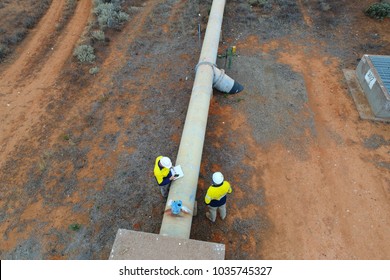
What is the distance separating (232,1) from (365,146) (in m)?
12.4

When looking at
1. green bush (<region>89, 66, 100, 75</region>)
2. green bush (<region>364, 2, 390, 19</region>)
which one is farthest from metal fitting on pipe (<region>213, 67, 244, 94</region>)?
green bush (<region>364, 2, 390, 19</region>)

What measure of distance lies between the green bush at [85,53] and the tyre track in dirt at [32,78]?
0.79 m

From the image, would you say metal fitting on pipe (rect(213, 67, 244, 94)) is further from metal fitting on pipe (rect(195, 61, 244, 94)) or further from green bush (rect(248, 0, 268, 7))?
green bush (rect(248, 0, 268, 7))

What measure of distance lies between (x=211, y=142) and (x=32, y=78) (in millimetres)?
9637

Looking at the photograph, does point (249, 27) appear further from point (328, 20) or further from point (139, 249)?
point (139, 249)

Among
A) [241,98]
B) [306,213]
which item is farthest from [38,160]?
[306,213]

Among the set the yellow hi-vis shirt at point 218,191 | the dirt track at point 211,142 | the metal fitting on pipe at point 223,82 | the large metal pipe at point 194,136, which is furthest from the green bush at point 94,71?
the yellow hi-vis shirt at point 218,191

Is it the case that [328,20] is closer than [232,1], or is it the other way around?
[328,20]

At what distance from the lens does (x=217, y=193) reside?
25.2 ft

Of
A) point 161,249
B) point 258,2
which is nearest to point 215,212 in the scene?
point 161,249

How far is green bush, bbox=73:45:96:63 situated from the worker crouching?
34.2 ft

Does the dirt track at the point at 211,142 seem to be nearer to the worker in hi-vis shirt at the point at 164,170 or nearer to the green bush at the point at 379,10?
the green bush at the point at 379,10

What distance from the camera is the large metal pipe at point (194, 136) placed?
7.47 m

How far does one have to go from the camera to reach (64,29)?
687 inches
